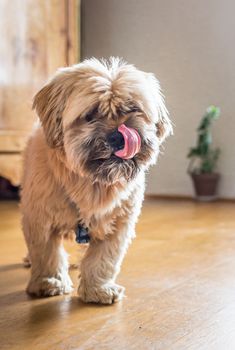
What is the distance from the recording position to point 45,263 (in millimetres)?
1580

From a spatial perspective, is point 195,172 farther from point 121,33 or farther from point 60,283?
point 60,283

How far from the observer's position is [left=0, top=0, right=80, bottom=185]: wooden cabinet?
3402 millimetres

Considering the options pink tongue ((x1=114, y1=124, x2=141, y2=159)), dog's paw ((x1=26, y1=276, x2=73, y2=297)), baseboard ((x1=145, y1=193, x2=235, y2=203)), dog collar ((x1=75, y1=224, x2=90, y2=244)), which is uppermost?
pink tongue ((x1=114, y1=124, x2=141, y2=159))

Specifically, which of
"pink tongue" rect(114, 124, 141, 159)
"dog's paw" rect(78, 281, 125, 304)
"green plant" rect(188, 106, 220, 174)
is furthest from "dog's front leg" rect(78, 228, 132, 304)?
"green plant" rect(188, 106, 220, 174)

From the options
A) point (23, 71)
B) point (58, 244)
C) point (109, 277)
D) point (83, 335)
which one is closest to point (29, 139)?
point (58, 244)

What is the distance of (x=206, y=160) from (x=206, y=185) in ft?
0.56

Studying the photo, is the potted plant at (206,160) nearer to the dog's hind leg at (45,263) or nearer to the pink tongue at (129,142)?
the dog's hind leg at (45,263)

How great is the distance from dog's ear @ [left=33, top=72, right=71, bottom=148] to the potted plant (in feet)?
8.41

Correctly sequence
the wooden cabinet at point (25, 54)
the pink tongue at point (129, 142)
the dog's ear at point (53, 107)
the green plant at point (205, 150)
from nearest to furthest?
the pink tongue at point (129, 142) → the dog's ear at point (53, 107) → the wooden cabinet at point (25, 54) → the green plant at point (205, 150)

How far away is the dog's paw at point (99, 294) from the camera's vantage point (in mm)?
1503

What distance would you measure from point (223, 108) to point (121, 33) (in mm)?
892

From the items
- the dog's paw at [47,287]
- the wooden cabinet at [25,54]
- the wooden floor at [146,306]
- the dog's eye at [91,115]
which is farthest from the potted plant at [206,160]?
the dog's eye at [91,115]

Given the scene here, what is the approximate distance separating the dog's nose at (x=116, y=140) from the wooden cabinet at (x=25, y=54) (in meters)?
2.00

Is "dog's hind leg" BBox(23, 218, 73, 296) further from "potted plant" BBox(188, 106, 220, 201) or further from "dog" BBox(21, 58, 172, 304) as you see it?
"potted plant" BBox(188, 106, 220, 201)
